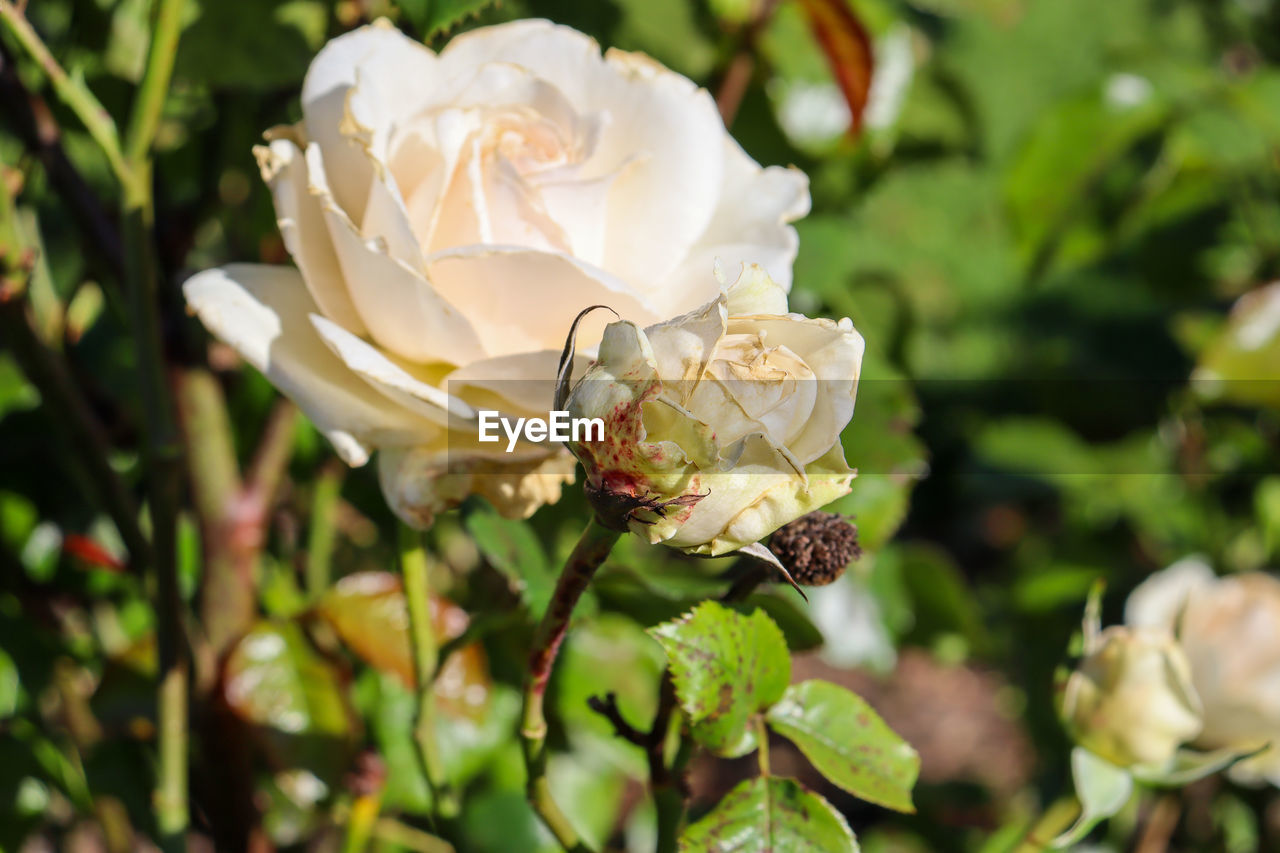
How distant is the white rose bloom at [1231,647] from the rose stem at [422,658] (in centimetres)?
32

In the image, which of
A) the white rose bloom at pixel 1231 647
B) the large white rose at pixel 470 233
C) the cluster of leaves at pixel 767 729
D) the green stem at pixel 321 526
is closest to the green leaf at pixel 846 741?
Answer: the cluster of leaves at pixel 767 729

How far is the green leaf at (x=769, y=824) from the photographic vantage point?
286 millimetres

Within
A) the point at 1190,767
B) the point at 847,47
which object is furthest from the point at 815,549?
the point at 847,47

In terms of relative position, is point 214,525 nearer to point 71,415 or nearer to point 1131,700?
point 71,415

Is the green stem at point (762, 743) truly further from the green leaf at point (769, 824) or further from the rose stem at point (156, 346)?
the rose stem at point (156, 346)

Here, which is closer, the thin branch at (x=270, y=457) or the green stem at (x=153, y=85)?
the green stem at (x=153, y=85)

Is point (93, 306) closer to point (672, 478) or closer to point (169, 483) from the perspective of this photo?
point (169, 483)

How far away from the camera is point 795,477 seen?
232 millimetres

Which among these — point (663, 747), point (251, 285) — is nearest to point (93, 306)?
point (251, 285)

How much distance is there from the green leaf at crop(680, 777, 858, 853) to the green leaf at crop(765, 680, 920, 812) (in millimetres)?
12

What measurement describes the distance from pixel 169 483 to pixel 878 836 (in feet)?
2.54

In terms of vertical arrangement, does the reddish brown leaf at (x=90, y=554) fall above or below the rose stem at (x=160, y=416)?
below

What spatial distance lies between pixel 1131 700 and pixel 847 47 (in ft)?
1.18

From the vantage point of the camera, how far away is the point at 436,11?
0.34m
